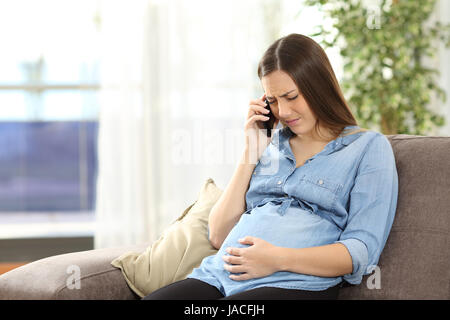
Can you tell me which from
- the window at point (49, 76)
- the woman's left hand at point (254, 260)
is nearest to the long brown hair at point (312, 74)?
the woman's left hand at point (254, 260)

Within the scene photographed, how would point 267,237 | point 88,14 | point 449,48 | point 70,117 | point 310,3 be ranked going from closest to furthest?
point 267,237, point 310,3, point 449,48, point 88,14, point 70,117

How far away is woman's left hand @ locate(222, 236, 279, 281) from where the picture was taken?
46.2 inches

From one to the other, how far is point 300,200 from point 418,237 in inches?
11.5

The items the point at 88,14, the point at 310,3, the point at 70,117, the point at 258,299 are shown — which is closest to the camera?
the point at 258,299

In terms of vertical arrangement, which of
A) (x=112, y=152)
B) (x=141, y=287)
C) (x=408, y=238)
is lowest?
(x=141, y=287)

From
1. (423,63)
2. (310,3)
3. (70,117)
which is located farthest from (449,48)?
(70,117)

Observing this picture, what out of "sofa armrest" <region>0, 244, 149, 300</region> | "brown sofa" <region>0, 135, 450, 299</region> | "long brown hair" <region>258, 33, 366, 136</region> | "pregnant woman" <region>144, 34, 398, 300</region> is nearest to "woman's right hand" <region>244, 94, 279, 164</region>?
"pregnant woman" <region>144, 34, 398, 300</region>

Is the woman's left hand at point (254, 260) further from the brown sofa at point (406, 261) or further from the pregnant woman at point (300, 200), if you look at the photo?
the brown sofa at point (406, 261)

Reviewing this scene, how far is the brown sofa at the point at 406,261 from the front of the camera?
3.89 feet

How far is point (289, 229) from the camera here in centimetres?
124

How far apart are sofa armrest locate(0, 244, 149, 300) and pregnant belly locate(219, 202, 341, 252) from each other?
31 cm

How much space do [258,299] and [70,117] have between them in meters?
3.28
